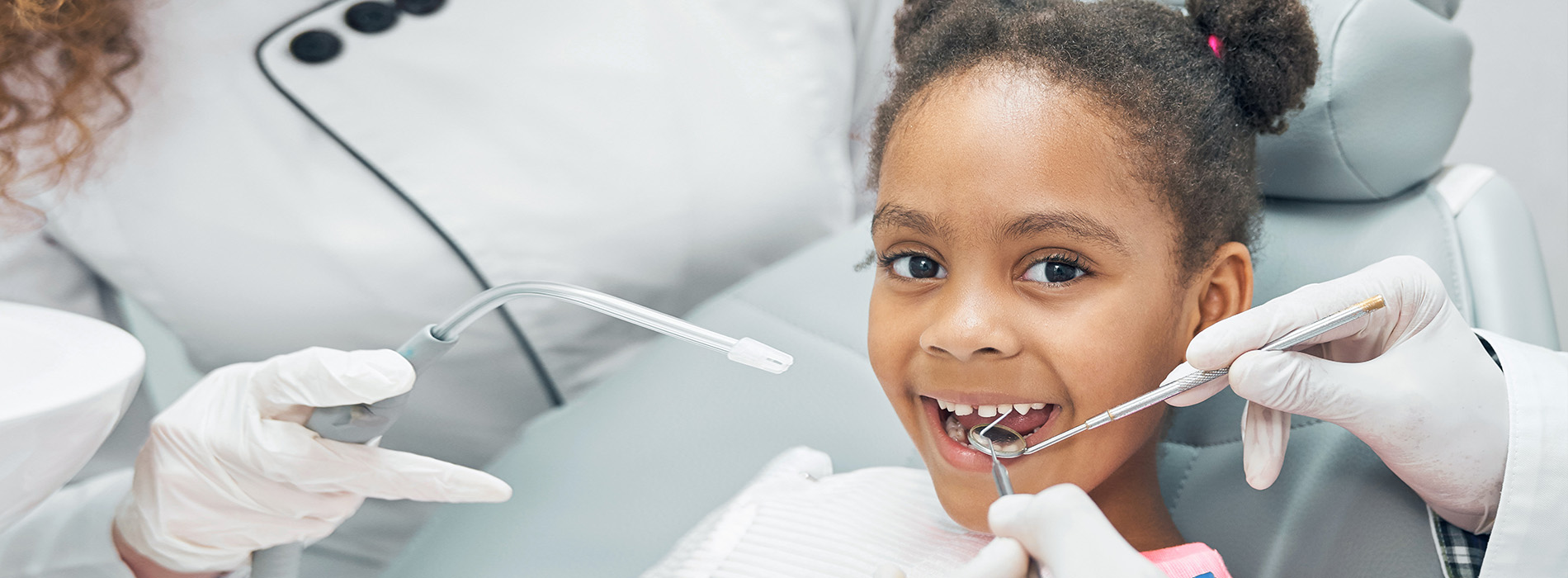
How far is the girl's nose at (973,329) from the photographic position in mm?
747

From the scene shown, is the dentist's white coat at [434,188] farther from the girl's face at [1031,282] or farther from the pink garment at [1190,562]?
the pink garment at [1190,562]

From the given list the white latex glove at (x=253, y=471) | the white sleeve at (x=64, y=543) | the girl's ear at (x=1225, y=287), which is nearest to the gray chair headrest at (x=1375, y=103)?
the girl's ear at (x=1225, y=287)

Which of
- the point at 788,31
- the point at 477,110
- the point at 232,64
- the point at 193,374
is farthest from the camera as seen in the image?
the point at 193,374

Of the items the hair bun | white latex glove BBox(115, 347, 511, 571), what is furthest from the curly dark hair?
white latex glove BBox(115, 347, 511, 571)

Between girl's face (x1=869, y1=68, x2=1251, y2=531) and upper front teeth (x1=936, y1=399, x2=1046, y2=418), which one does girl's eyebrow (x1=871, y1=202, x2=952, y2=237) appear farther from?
upper front teeth (x1=936, y1=399, x2=1046, y2=418)

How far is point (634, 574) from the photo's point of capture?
100cm

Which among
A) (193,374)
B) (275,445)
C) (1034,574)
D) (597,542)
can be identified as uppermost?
(1034,574)

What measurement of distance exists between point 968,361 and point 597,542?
0.48 meters

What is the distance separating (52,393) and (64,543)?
44 cm

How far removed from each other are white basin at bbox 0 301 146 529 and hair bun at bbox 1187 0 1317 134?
0.91 m

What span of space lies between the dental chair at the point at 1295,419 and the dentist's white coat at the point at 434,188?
0.18 meters

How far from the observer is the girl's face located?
29.9 inches

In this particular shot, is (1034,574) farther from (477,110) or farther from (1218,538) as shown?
(477,110)

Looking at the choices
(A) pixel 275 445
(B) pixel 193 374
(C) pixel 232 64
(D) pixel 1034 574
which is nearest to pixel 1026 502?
(D) pixel 1034 574
